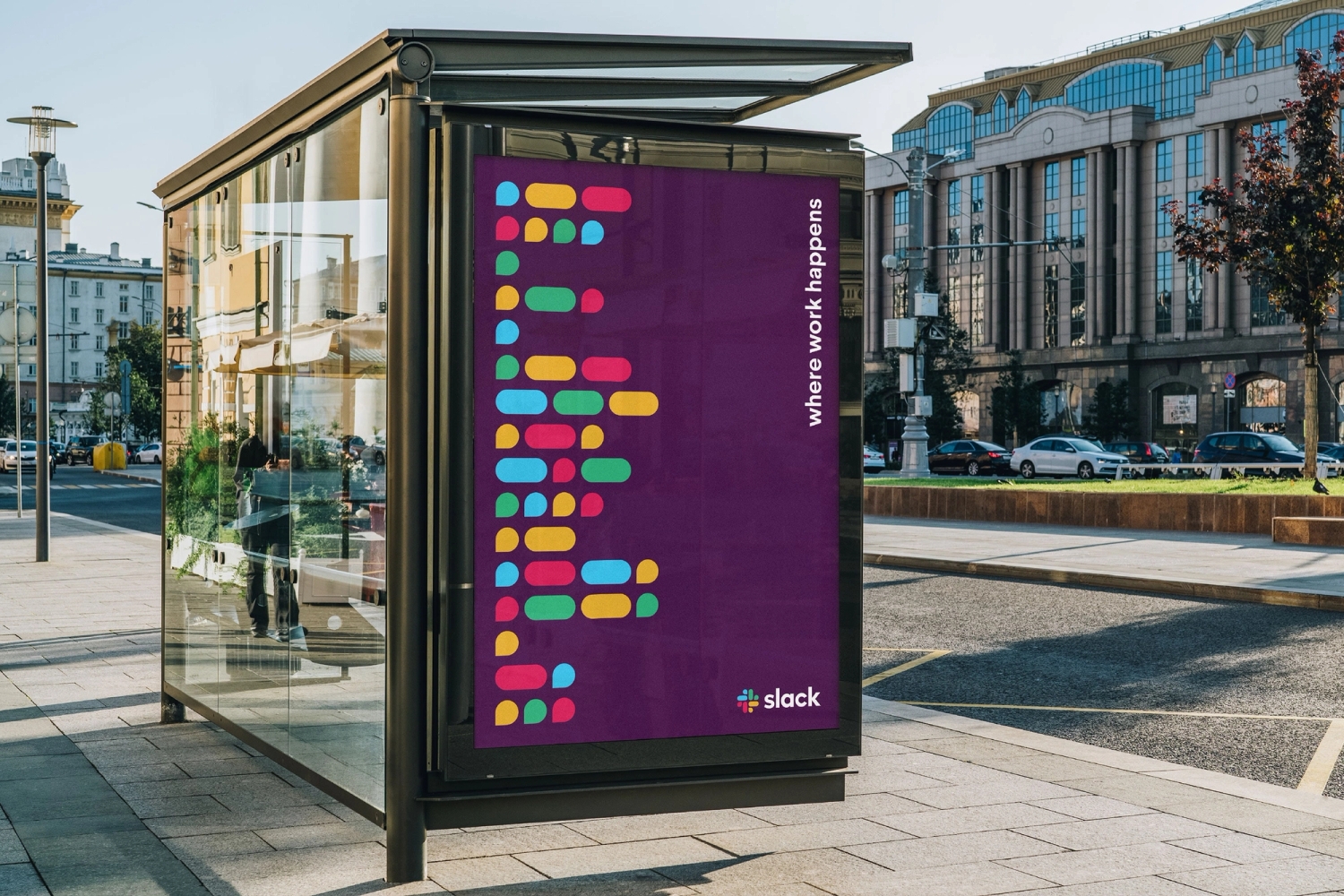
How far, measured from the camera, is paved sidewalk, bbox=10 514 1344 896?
456cm

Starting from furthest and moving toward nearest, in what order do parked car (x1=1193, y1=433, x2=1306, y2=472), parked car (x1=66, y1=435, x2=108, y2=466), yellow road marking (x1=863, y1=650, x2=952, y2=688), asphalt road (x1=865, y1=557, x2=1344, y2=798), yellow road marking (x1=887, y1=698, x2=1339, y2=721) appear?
parked car (x1=66, y1=435, x2=108, y2=466), parked car (x1=1193, y1=433, x2=1306, y2=472), yellow road marking (x1=863, y1=650, x2=952, y2=688), yellow road marking (x1=887, y1=698, x2=1339, y2=721), asphalt road (x1=865, y1=557, x2=1344, y2=798)

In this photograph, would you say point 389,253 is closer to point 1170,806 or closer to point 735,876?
point 735,876

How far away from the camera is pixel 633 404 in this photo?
462 cm

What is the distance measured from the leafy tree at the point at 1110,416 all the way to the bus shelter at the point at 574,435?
206 ft

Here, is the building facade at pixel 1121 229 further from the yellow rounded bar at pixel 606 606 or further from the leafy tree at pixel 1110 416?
the yellow rounded bar at pixel 606 606

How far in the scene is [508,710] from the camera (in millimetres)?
4516

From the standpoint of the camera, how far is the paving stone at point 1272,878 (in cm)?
450

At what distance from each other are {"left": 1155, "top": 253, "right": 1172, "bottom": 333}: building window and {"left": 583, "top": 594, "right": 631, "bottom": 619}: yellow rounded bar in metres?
66.0

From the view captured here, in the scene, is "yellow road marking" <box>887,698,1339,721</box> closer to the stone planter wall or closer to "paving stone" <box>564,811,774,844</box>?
"paving stone" <box>564,811,774,844</box>

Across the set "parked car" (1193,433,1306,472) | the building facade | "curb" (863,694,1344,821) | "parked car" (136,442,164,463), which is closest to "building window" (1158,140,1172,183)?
the building facade

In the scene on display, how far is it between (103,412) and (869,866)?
9289 cm

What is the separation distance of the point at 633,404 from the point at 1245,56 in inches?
2667

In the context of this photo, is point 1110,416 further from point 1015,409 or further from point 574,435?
point 574,435

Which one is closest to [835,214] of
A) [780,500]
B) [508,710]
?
[780,500]
